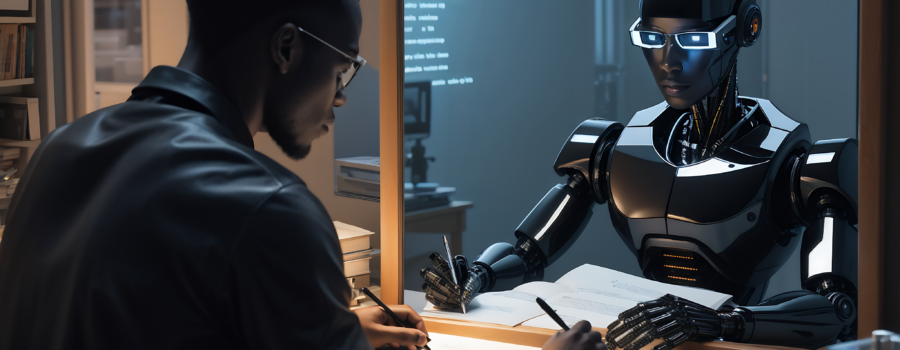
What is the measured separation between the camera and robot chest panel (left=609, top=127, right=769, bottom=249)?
143cm

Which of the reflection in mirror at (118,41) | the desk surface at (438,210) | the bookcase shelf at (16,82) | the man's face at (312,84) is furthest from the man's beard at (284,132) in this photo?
the bookcase shelf at (16,82)

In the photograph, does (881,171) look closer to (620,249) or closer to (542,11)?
(620,249)

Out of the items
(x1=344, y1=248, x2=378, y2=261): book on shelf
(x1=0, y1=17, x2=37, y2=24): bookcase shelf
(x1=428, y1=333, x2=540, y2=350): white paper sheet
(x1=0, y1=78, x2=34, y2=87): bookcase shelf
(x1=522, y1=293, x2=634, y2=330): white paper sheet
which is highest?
(x1=0, y1=17, x2=37, y2=24): bookcase shelf

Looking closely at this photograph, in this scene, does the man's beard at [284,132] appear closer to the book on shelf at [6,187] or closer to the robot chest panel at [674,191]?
the robot chest panel at [674,191]

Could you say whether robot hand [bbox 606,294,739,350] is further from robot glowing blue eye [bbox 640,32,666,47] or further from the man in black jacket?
the man in black jacket

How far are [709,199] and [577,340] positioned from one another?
25.6 inches

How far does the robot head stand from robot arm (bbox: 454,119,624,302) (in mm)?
177

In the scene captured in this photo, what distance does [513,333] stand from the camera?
4.17 feet

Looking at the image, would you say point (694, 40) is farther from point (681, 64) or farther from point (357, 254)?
point (357, 254)

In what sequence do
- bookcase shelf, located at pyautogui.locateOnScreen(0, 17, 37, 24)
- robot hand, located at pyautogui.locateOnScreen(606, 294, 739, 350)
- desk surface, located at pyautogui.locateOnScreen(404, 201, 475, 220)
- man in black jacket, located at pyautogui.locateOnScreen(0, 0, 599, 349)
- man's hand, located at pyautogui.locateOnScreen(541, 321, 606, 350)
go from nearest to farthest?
1. man in black jacket, located at pyautogui.locateOnScreen(0, 0, 599, 349)
2. man's hand, located at pyautogui.locateOnScreen(541, 321, 606, 350)
3. robot hand, located at pyautogui.locateOnScreen(606, 294, 739, 350)
4. desk surface, located at pyautogui.locateOnScreen(404, 201, 475, 220)
5. bookcase shelf, located at pyautogui.locateOnScreen(0, 17, 37, 24)

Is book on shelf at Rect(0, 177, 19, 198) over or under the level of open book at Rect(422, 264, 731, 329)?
over

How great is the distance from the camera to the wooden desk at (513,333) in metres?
1.17

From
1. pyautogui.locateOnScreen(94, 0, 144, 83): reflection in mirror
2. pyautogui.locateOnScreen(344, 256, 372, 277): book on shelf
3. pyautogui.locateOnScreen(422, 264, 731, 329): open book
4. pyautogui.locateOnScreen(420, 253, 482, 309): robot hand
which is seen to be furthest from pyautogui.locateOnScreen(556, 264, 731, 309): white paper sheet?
pyautogui.locateOnScreen(94, 0, 144, 83): reflection in mirror

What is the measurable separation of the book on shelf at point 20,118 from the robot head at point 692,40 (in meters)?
2.27
